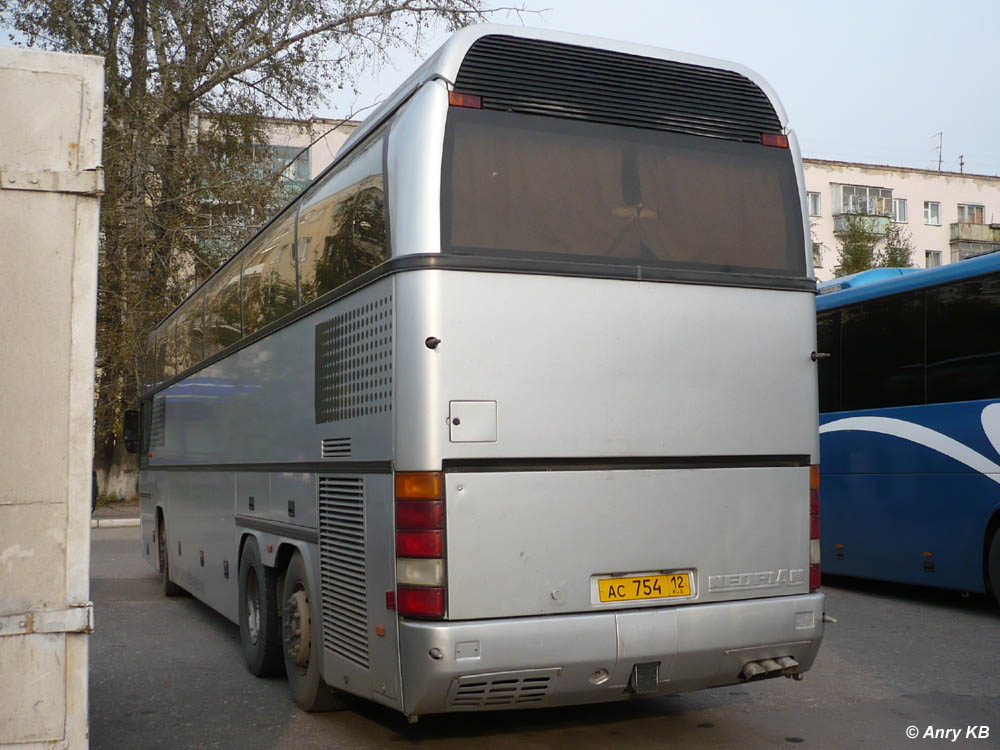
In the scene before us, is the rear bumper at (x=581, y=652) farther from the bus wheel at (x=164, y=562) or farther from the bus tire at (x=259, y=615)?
the bus wheel at (x=164, y=562)

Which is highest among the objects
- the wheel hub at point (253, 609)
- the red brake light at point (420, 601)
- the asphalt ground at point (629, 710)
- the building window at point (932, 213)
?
the building window at point (932, 213)

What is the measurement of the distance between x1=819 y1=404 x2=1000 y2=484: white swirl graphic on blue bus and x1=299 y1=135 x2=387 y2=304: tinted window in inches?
245

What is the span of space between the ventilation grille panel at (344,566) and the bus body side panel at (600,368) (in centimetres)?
75

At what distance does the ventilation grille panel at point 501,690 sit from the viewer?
209 inches

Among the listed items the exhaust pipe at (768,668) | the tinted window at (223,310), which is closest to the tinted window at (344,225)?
the tinted window at (223,310)

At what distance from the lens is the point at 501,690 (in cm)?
540

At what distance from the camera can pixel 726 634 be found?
19.1 feet

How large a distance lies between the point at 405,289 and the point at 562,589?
1.61m

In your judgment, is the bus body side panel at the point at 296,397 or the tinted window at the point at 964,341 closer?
the bus body side panel at the point at 296,397

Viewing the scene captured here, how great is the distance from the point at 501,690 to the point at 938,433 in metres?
6.75

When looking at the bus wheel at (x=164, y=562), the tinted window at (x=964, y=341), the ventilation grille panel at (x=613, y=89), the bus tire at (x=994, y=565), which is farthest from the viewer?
the bus wheel at (x=164, y=562)

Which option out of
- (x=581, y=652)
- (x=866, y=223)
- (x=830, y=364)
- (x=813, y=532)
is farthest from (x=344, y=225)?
(x=866, y=223)

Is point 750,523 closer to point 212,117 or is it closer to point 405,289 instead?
point 405,289

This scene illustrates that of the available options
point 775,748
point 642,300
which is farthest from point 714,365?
point 775,748
